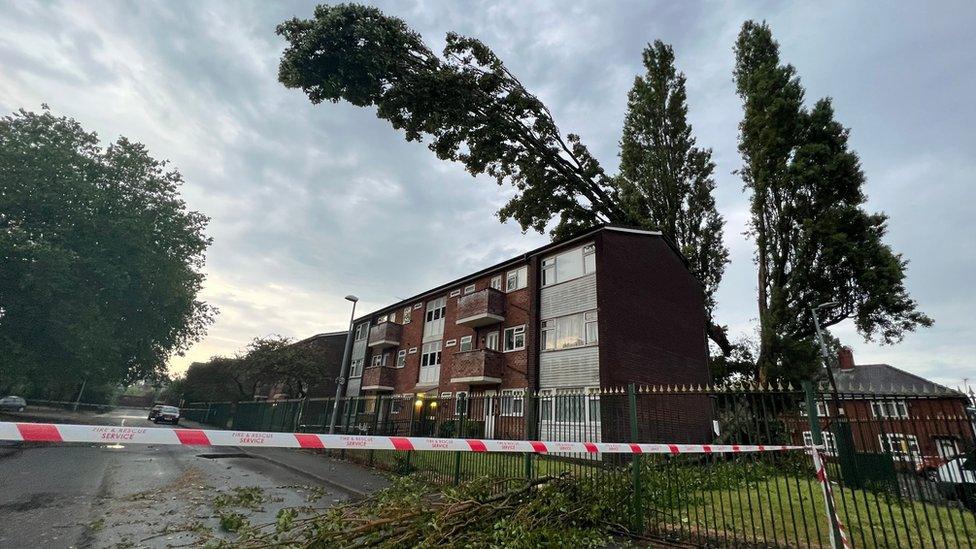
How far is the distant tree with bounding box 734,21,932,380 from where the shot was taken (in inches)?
771

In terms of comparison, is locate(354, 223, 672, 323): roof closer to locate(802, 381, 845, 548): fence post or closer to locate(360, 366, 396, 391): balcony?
locate(360, 366, 396, 391): balcony

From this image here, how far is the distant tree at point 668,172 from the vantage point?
911 inches

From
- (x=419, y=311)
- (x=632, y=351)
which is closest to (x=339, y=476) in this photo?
(x=632, y=351)

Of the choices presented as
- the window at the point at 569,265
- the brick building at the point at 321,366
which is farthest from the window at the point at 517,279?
the brick building at the point at 321,366

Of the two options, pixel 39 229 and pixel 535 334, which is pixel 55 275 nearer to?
pixel 39 229

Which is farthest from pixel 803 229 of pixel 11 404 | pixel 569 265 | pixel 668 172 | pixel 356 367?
pixel 11 404

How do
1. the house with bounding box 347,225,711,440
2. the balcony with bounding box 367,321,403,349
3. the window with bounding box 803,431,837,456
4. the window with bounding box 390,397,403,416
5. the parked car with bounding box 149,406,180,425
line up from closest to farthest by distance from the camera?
the window with bounding box 803,431,837,456
the window with bounding box 390,397,403,416
the house with bounding box 347,225,711,440
the balcony with bounding box 367,321,403,349
the parked car with bounding box 149,406,180,425

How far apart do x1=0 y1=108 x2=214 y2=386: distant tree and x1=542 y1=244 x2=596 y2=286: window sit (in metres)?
25.5

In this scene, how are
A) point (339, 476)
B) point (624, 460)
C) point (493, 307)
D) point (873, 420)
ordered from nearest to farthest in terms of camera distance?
point (873, 420) → point (624, 460) → point (339, 476) → point (493, 307)

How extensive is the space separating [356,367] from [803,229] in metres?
31.5

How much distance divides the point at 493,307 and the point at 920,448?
60.9 ft

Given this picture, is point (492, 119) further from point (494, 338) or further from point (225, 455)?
point (225, 455)

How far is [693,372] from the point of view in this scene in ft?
68.6

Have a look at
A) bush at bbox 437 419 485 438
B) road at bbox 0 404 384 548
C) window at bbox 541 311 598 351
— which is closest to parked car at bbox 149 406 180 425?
road at bbox 0 404 384 548
